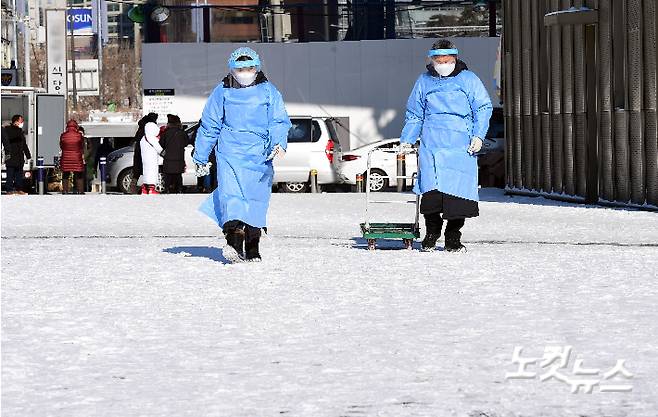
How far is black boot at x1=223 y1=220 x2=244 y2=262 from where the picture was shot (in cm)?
1310

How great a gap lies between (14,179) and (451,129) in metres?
19.1

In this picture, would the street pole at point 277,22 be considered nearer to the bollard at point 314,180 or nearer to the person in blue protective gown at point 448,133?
the bollard at point 314,180

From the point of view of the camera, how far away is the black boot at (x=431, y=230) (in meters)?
14.3

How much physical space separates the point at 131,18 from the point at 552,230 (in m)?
25.1

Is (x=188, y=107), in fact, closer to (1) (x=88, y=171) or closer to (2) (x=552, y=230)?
(1) (x=88, y=171)

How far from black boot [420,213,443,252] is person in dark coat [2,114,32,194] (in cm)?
1781

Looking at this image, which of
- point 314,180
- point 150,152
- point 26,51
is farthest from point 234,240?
point 26,51

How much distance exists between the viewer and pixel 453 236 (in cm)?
1423

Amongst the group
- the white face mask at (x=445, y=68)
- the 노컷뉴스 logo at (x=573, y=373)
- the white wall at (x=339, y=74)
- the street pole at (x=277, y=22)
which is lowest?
the 노컷뉴스 logo at (x=573, y=373)

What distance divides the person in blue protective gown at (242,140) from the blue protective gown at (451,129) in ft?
4.45

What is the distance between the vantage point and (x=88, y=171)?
35.3 m

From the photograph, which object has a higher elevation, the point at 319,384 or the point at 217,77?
the point at 217,77

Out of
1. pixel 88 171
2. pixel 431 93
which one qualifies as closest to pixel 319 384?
pixel 431 93

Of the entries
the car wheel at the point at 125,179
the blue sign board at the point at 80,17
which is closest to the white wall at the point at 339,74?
the car wheel at the point at 125,179
